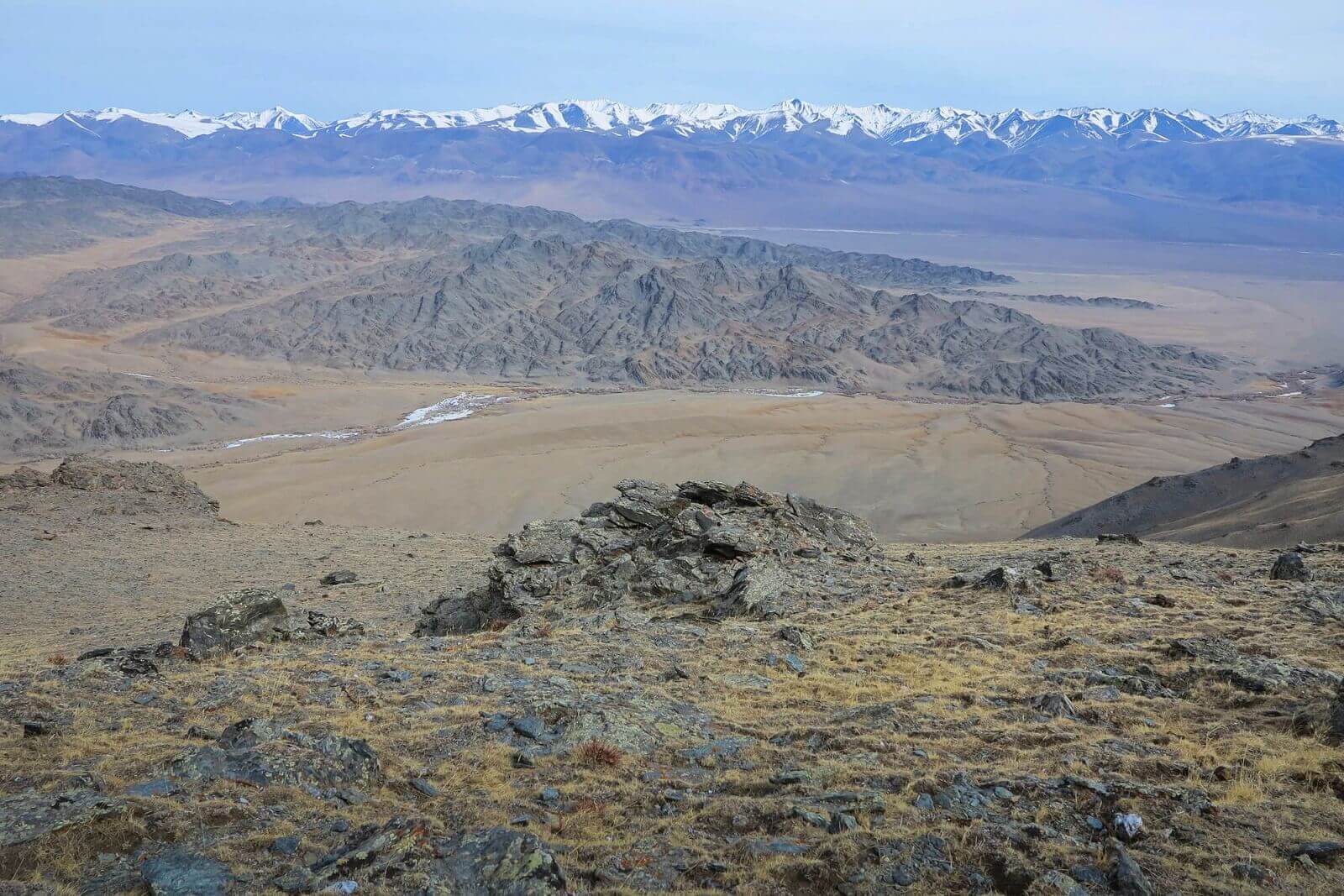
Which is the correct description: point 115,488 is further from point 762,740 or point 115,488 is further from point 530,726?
point 762,740

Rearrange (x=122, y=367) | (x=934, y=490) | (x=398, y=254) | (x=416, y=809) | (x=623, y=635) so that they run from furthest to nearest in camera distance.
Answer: (x=398, y=254), (x=122, y=367), (x=934, y=490), (x=623, y=635), (x=416, y=809)

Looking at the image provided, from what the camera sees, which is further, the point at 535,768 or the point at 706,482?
the point at 706,482

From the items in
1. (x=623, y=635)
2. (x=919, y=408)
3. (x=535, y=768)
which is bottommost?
(x=919, y=408)

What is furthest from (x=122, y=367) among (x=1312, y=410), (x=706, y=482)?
(x=1312, y=410)

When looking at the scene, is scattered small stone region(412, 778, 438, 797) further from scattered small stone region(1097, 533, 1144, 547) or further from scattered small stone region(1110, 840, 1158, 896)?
scattered small stone region(1097, 533, 1144, 547)

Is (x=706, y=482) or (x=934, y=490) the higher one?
(x=706, y=482)

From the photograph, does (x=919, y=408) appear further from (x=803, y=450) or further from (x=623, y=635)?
(x=623, y=635)

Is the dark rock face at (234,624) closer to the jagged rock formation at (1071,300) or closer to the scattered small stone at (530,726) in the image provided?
the scattered small stone at (530,726)
